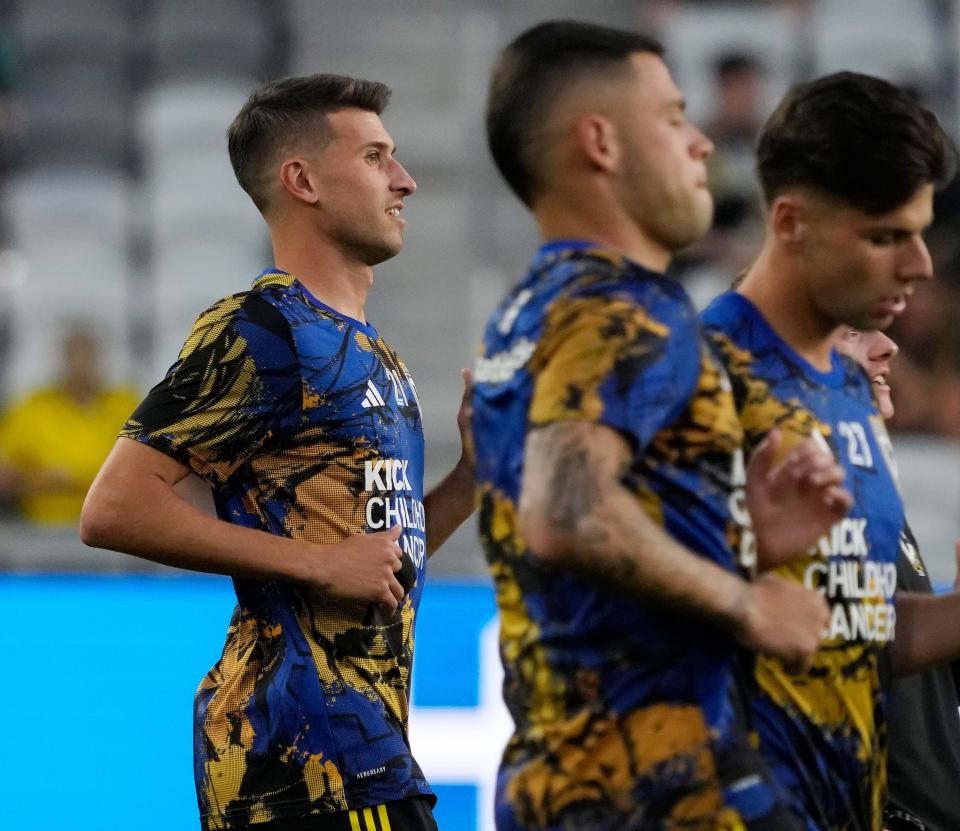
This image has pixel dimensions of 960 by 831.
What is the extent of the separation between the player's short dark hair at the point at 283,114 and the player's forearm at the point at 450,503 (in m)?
0.75

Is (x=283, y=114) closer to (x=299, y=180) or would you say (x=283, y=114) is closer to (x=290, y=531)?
(x=299, y=180)

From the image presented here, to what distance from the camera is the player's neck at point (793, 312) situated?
2719mm

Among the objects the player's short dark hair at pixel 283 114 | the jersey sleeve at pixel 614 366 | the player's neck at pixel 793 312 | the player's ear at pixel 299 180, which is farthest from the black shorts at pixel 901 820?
the player's short dark hair at pixel 283 114

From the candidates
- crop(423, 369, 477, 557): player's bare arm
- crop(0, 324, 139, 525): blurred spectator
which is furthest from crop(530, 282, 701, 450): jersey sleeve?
crop(0, 324, 139, 525): blurred spectator

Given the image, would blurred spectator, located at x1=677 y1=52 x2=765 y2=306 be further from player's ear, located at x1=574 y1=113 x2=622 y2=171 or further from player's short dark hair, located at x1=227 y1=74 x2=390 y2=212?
player's ear, located at x1=574 y1=113 x2=622 y2=171

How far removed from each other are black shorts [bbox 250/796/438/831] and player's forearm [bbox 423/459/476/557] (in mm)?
630

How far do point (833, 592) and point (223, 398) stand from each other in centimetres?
129

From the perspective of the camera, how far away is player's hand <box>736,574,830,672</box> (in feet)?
7.19

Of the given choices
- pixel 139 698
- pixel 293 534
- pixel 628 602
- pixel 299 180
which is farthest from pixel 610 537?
pixel 139 698

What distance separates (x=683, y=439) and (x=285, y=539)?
1.12 m

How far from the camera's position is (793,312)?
272 centimetres

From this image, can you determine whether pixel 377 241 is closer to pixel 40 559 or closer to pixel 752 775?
pixel 752 775

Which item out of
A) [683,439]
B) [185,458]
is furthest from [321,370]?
[683,439]

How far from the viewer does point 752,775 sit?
2275 mm
